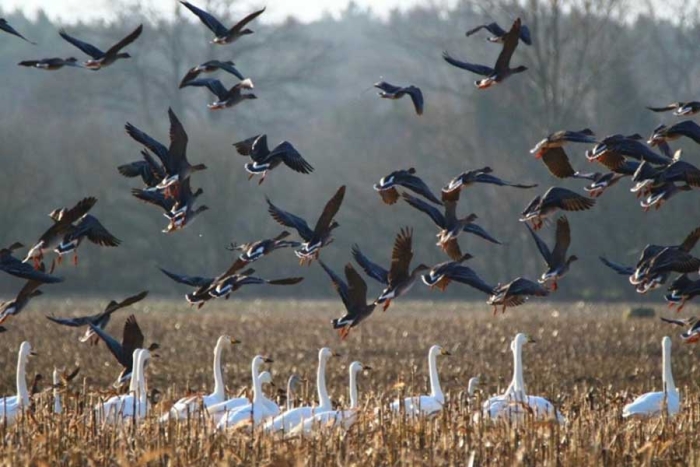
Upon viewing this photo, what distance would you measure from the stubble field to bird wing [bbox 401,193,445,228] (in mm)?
1539

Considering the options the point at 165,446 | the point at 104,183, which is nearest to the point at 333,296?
the point at 104,183

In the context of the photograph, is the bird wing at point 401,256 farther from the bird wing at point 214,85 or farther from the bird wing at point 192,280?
the bird wing at point 214,85

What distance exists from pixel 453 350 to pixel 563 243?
1115 centimetres

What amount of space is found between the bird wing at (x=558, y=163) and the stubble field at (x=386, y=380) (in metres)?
2.24

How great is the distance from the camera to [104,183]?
176 ft

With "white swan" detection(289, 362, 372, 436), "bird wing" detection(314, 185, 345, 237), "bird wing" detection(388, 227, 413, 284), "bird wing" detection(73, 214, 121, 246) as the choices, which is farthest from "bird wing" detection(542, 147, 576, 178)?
"bird wing" detection(73, 214, 121, 246)

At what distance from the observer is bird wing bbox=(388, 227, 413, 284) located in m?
12.9

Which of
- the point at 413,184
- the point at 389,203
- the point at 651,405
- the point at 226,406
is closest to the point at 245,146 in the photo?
the point at 389,203

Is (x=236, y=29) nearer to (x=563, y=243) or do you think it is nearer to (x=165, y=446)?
(x=563, y=243)

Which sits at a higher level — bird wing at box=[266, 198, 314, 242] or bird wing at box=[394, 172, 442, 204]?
bird wing at box=[394, 172, 442, 204]

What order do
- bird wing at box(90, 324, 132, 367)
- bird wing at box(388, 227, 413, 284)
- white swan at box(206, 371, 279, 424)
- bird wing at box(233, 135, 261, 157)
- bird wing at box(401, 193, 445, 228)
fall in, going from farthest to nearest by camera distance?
bird wing at box(90, 324, 132, 367), bird wing at box(233, 135, 261, 157), white swan at box(206, 371, 279, 424), bird wing at box(401, 193, 445, 228), bird wing at box(388, 227, 413, 284)

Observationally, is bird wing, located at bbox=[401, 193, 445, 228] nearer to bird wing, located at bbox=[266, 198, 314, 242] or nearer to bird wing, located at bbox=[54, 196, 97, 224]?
bird wing, located at bbox=[266, 198, 314, 242]

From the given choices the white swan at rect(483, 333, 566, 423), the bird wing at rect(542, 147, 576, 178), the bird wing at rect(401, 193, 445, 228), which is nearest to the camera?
the white swan at rect(483, 333, 566, 423)

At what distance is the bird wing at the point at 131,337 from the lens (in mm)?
16078
